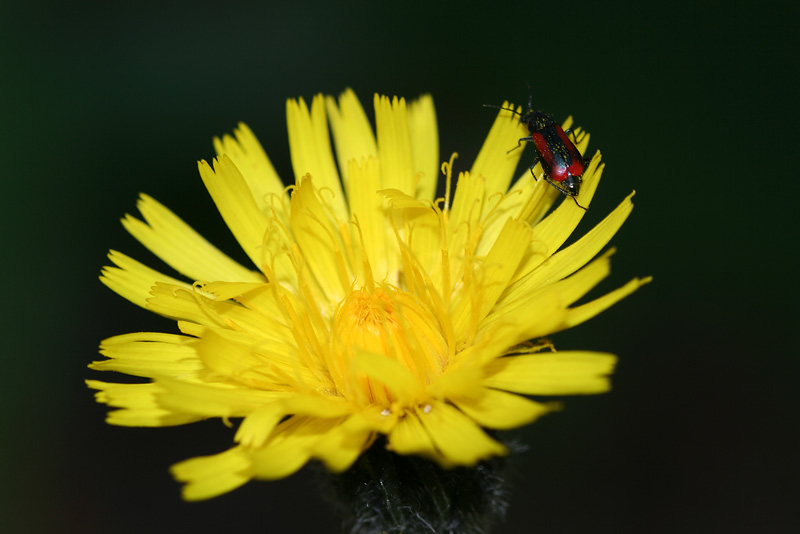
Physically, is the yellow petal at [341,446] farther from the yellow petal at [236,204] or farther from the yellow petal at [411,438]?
the yellow petal at [236,204]

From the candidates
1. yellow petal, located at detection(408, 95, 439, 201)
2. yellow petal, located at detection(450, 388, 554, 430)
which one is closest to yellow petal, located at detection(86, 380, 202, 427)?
yellow petal, located at detection(450, 388, 554, 430)

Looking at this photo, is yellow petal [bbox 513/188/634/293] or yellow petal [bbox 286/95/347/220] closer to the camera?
yellow petal [bbox 513/188/634/293]

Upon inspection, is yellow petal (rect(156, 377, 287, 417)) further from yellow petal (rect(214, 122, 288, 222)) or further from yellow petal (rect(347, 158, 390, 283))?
yellow petal (rect(214, 122, 288, 222))

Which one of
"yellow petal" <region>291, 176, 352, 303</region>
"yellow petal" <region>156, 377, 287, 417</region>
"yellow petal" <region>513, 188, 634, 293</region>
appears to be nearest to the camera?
"yellow petal" <region>156, 377, 287, 417</region>

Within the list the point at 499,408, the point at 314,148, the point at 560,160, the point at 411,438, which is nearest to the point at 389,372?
the point at 411,438

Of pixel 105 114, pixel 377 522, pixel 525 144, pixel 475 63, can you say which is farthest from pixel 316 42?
pixel 377 522

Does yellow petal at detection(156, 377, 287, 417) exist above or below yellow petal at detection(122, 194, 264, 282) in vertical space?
below

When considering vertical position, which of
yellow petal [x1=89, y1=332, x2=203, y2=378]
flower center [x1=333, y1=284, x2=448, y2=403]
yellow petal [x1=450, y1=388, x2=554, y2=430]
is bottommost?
yellow petal [x1=450, y1=388, x2=554, y2=430]

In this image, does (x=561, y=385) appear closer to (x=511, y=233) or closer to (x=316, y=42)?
(x=511, y=233)

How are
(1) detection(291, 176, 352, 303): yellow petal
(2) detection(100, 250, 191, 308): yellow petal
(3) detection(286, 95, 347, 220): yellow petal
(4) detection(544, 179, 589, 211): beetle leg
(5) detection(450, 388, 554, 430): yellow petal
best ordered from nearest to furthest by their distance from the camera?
(5) detection(450, 388, 554, 430): yellow petal
(4) detection(544, 179, 589, 211): beetle leg
(2) detection(100, 250, 191, 308): yellow petal
(1) detection(291, 176, 352, 303): yellow petal
(3) detection(286, 95, 347, 220): yellow petal
